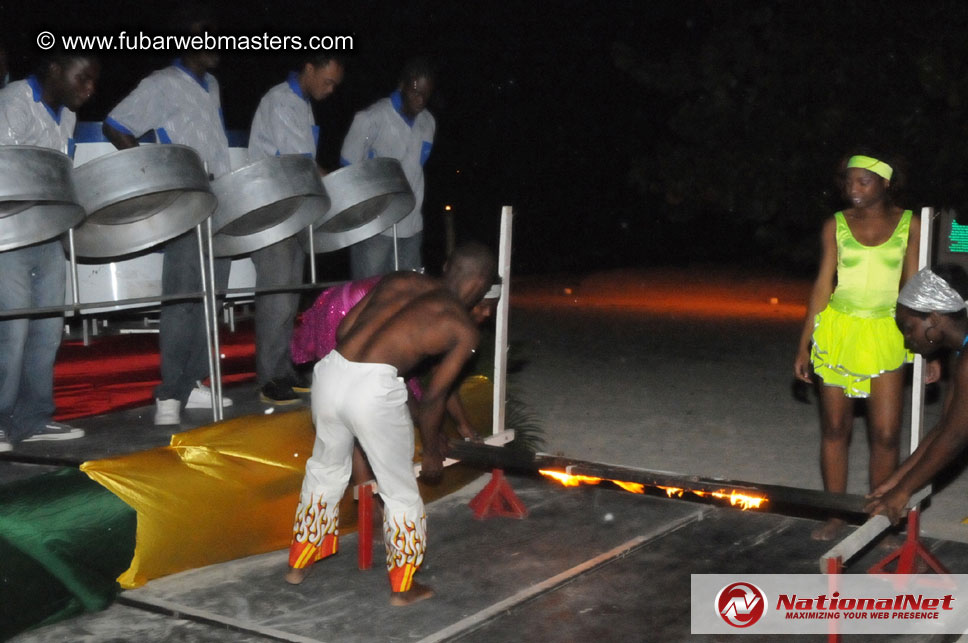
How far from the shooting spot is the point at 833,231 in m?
3.79

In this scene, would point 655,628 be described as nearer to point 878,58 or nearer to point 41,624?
point 41,624

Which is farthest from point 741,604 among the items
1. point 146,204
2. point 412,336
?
point 146,204

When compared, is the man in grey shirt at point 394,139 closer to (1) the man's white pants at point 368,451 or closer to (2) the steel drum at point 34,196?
(2) the steel drum at point 34,196

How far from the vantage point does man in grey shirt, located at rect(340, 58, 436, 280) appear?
5301 mm

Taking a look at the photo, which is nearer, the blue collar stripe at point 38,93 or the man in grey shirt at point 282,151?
the blue collar stripe at point 38,93

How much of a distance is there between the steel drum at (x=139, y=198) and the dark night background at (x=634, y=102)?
2.56 m

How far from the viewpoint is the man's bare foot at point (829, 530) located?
4.05 m

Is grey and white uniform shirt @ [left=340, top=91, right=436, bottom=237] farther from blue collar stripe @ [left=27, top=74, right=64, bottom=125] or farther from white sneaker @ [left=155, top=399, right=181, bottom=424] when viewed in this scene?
blue collar stripe @ [left=27, top=74, right=64, bottom=125]

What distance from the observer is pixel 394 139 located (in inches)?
213

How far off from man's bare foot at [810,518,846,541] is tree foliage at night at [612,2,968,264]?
4.35m

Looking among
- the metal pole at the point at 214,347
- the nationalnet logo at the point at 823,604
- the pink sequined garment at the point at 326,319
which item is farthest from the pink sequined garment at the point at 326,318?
the nationalnet logo at the point at 823,604

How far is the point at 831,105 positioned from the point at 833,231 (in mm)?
5944

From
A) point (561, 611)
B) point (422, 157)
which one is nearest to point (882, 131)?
point (422, 157)

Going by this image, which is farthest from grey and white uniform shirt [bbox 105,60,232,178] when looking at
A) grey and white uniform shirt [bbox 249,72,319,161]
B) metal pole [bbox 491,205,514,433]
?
metal pole [bbox 491,205,514,433]
